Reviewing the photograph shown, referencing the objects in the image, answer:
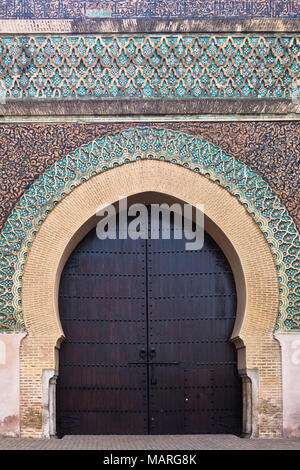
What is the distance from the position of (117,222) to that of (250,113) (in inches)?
68.7

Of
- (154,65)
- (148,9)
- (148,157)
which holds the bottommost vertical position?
(148,157)

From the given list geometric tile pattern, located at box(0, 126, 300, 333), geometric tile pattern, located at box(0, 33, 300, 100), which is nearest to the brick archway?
geometric tile pattern, located at box(0, 126, 300, 333)

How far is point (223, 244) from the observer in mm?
7570

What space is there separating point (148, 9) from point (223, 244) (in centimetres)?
251

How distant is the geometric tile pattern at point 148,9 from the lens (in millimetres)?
7590

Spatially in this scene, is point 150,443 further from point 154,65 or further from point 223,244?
point 154,65

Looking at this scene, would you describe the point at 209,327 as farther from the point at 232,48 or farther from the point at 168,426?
the point at 232,48

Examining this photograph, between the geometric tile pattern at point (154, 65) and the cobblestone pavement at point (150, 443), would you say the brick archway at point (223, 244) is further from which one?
the geometric tile pattern at point (154, 65)

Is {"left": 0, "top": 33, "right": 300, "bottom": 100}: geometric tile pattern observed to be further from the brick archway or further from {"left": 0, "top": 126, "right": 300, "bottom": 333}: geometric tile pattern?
the brick archway

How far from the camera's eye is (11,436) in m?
6.98

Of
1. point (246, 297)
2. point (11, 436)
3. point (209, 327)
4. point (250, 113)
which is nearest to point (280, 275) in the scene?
point (246, 297)

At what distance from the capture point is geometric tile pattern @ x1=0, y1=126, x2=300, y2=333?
7199mm

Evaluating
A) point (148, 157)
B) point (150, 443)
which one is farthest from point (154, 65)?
point (150, 443)

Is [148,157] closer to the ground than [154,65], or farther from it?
closer to the ground
